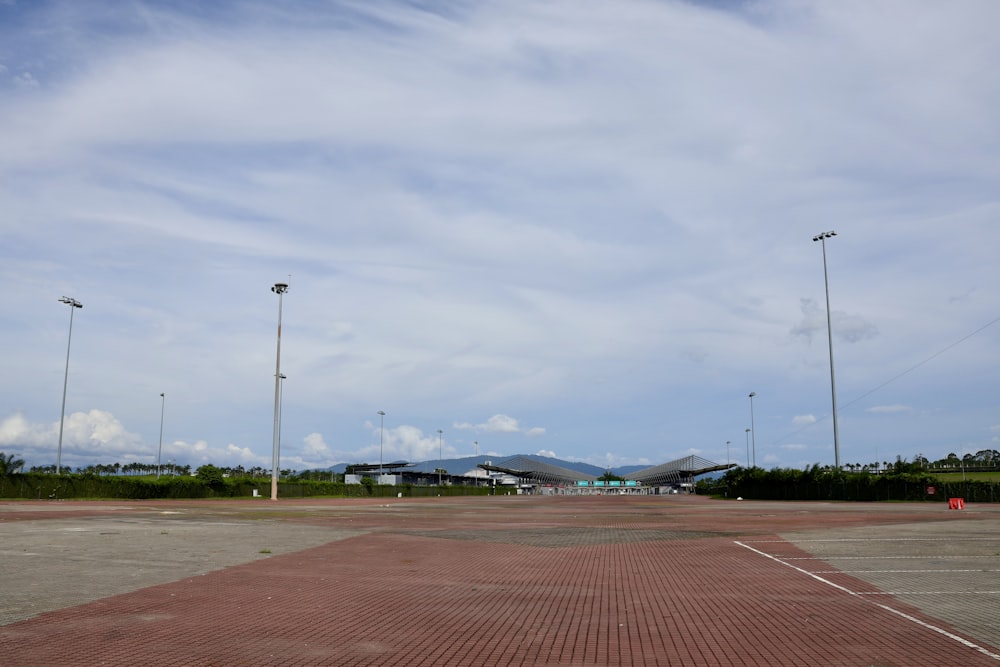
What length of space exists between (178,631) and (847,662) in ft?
26.3

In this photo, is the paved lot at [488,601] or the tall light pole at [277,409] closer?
the paved lot at [488,601]

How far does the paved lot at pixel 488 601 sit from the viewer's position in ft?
30.7

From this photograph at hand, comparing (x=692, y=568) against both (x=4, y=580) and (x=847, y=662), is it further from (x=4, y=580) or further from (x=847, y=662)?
(x=4, y=580)

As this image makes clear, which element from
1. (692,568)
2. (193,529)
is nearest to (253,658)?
(692,568)

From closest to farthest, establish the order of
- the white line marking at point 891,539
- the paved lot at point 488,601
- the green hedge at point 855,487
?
the paved lot at point 488,601 → the white line marking at point 891,539 → the green hedge at point 855,487

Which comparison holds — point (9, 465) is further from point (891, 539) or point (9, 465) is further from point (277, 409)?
point (891, 539)

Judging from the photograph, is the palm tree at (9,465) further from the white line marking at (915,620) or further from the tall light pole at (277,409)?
the white line marking at (915,620)

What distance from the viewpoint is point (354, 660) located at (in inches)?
355

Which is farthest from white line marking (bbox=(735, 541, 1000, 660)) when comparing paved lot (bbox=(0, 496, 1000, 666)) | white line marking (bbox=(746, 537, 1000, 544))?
white line marking (bbox=(746, 537, 1000, 544))

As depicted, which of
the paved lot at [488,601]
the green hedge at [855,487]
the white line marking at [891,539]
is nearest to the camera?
the paved lot at [488,601]

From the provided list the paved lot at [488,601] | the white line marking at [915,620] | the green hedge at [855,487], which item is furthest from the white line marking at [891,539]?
the green hedge at [855,487]

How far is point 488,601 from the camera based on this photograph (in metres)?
13.3

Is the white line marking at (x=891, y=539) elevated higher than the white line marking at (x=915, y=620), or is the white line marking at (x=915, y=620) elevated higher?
the white line marking at (x=915, y=620)

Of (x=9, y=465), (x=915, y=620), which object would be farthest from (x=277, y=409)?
(x=915, y=620)
